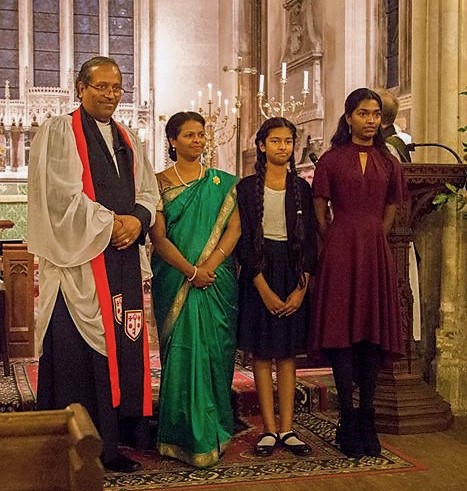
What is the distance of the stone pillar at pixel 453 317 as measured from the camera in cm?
459

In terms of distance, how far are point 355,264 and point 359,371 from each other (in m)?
0.47

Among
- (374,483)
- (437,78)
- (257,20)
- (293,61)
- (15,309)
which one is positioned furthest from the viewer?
(257,20)

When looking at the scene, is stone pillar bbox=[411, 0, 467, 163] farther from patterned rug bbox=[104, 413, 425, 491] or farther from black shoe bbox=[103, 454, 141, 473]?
black shoe bbox=[103, 454, 141, 473]

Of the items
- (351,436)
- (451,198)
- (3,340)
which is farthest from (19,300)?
(451,198)

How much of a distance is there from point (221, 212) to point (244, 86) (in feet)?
30.9

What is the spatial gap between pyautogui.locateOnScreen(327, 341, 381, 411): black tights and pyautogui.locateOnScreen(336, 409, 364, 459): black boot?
0.04 meters

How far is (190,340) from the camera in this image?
3518mm

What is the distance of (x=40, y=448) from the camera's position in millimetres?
1569

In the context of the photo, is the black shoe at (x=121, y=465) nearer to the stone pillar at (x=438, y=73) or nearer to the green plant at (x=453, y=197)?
the green plant at (x=453, y=197)

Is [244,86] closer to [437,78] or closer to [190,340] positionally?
[437,78]

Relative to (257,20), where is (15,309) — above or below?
below

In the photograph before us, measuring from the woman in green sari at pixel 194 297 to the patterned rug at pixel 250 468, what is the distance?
8cm

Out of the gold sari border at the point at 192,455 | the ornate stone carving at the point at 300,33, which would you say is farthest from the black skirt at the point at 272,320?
the ornate stone carving at the point at 300,33

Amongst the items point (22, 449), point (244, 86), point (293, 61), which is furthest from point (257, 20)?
point (22, 449)
